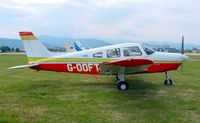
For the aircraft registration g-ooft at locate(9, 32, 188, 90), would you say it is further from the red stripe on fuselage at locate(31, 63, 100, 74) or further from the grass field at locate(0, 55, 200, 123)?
the grass field at locate(0, 55, 200, 123)

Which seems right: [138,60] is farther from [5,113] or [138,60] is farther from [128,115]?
[5,113]

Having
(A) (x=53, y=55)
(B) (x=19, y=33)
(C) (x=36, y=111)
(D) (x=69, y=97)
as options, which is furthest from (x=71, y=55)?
(C) (x=36, y=111)

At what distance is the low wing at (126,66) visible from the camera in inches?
413

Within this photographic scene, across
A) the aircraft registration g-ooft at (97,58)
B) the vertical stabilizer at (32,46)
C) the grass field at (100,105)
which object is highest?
the vertical stabilizer at (32,46)

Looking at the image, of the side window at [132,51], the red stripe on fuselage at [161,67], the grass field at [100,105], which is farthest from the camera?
the red stripe on fuselage at [161,67]

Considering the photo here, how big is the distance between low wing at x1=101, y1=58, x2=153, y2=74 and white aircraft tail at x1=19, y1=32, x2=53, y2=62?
288 cm

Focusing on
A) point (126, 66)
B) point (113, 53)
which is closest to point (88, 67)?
point (113, 53)

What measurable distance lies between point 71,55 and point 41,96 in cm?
328

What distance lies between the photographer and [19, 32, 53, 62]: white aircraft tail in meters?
13.0

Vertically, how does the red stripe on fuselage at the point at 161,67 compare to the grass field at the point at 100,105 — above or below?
above

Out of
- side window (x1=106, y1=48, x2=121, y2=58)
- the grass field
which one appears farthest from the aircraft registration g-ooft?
the grass field

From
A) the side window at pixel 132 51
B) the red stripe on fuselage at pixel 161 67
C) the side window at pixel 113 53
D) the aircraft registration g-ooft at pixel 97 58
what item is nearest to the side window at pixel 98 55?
the aircraft registration g-ooft at pixel 97 58

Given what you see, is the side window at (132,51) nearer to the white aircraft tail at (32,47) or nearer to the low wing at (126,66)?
the low wing at (126,66)

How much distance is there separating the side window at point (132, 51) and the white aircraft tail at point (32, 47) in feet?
10.7
